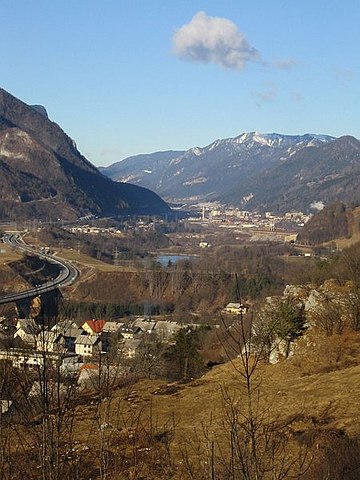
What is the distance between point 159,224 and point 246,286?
79.7m

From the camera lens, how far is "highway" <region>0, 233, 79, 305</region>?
46250 millimetres

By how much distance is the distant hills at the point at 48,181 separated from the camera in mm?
119875

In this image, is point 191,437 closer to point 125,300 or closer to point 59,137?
point 125,300

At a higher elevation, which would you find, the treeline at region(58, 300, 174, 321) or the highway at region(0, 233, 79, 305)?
the highway at region(0, 233, 79, 305)

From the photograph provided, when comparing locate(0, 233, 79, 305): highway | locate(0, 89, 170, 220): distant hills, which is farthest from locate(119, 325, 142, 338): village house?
locate(0, 89, 170, 220): distant hills

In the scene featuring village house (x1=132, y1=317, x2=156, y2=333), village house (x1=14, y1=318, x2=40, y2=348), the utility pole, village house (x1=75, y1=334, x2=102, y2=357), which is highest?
village house (x1=14, y1=318, x2=40, y2=348)

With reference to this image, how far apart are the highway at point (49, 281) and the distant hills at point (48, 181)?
31616 mm

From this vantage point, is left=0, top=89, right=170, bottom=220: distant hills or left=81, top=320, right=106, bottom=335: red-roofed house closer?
left=81, top=320, right=106, bottom=335: red-roofed house

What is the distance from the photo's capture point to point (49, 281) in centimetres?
5531

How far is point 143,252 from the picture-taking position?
84438 mm

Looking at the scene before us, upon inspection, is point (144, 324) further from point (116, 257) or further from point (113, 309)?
point (116, 257)

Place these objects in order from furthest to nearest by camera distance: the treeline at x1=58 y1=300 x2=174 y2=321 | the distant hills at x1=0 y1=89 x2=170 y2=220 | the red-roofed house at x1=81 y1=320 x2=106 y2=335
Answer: the distant hills at x1=0 y1=89 x2=170 y2=220
the treeline at x1=58 y1=300 x2=174 y2=321
the red-roofed house at x1=81 y1=320 x2=106 y2=335

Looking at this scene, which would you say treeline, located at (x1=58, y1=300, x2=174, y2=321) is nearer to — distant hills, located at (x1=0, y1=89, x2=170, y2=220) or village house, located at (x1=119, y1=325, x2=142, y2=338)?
village house, located at (x1=119, y1=325, x2=142, y2=338)

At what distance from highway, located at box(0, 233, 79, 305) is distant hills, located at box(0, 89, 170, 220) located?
104 feet
